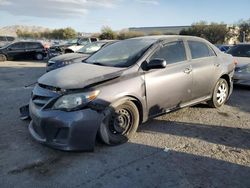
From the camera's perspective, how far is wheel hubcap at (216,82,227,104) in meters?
6.64

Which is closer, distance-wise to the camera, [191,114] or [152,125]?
[152,125]

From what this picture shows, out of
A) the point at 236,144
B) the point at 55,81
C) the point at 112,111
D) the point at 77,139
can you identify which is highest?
the point at 55,81

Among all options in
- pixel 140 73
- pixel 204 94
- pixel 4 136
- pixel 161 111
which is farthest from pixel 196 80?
pixel 4 136

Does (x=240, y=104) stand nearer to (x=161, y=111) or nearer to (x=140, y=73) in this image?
(x=161, y=111)

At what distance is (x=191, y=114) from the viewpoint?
6.18 meters

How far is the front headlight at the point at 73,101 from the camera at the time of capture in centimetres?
409

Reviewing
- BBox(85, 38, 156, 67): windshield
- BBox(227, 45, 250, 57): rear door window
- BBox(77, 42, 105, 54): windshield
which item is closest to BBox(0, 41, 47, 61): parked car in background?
BBox(77, 42, 105, 54): windshield

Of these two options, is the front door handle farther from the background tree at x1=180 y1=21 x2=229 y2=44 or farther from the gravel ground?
the background tree at x1=180 y1=21 x2=229 y2=44

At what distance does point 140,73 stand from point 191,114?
1.94 m

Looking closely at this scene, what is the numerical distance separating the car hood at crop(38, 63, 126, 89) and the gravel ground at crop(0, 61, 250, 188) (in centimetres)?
99

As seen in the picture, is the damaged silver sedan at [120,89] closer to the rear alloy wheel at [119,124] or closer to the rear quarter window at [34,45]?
the rear alloy wheel at [119,124]

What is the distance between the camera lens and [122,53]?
5.45 metres

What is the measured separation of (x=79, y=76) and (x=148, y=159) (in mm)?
1645

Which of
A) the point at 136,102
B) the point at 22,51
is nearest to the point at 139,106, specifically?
the point at 136,102
